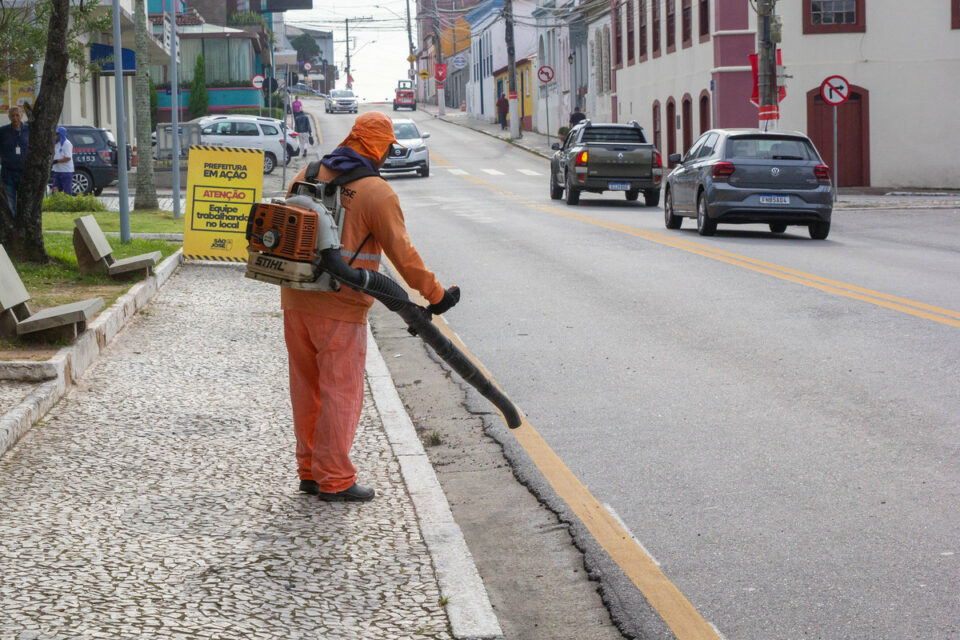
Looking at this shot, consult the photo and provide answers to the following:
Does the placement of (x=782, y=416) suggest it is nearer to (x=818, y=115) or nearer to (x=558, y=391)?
(x=558, y=391)

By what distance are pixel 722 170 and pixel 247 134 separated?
77.3 feet

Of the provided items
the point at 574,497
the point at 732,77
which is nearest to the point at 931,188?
the point at 732,77

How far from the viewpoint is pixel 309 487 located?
19.8ft

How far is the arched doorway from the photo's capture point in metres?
35.3

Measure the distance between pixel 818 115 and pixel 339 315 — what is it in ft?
105

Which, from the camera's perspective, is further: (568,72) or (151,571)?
(568,72)

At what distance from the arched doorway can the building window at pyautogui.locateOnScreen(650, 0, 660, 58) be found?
33.7 ft

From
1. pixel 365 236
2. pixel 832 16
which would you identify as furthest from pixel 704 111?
pixel 365 236

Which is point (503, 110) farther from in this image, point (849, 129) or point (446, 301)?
point (446, 301)

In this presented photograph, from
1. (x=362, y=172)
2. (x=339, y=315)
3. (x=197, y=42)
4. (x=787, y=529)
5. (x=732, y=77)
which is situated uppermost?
(x=197, y=42)

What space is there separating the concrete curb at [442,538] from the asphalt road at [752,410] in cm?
48

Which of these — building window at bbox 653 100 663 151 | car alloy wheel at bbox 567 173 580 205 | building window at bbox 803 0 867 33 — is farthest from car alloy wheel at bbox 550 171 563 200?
building window at bbox 653 100 663 151

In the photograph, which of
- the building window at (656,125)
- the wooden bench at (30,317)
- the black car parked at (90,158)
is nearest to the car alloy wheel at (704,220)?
the wooden bench at (30,317)

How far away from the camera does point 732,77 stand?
37.0 metres
